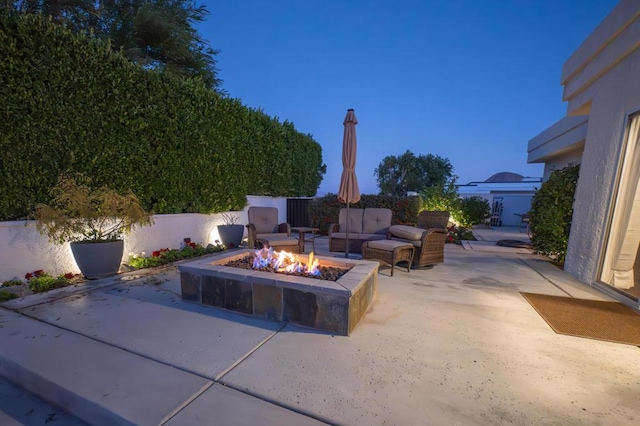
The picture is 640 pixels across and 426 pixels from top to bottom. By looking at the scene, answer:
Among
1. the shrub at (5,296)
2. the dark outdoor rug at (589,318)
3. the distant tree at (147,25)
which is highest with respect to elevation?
the distant tree at (147,25)

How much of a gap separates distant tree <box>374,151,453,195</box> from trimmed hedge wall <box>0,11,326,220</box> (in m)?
15.9

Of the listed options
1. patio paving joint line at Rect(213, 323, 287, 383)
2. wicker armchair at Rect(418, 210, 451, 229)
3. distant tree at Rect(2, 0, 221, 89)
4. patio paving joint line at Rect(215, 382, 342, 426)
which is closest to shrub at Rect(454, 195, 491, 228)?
wicker armchair at Rect(418, 210, 451, 229)

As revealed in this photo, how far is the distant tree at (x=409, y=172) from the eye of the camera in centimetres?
2069

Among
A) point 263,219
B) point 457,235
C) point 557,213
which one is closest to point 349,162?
point 263,219

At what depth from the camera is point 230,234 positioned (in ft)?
20.7

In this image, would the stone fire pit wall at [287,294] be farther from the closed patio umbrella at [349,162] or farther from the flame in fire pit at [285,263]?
the closed patio umbrella at [349,162]

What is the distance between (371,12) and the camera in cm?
1711

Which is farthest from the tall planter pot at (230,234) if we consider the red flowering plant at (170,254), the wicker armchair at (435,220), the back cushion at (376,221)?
the wicker armchair at (435,220)

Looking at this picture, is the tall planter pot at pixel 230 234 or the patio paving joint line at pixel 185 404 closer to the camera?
the patio paving joint line at pixel 185 404

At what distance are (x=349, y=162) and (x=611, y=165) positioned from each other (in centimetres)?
375

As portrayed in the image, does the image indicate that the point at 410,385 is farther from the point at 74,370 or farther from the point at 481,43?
the point at 481,43

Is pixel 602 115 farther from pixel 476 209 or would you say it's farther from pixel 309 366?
pixel 476 209

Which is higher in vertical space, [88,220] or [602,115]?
[602,115]

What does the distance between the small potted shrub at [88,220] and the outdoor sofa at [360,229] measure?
3.48m
